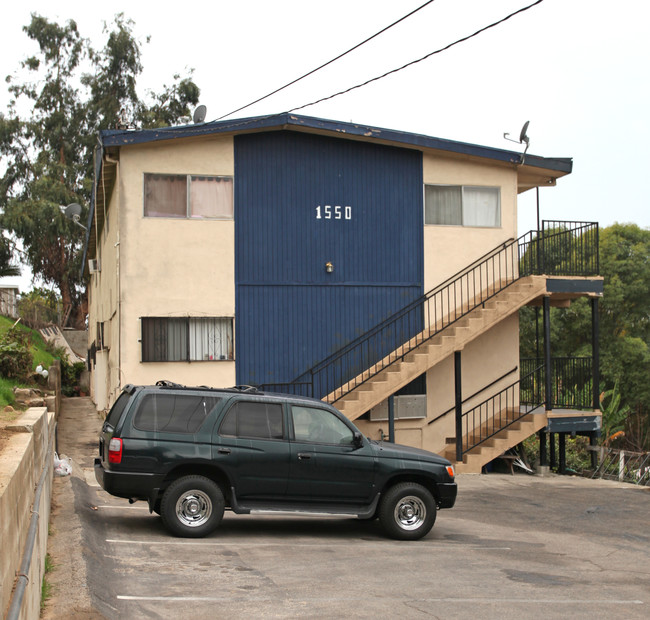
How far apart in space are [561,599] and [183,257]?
458 inches

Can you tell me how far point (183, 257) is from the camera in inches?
695

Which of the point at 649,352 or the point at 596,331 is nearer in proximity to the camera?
the point at 596,331

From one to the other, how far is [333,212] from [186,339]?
4300mm

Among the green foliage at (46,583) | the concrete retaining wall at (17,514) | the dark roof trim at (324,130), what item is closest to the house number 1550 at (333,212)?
the dark roof trim at (324,130)

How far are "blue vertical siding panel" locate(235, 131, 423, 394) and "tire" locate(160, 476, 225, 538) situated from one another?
7937 millimetres

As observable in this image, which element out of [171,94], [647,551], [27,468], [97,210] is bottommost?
[647,551]

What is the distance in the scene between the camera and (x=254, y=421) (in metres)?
10.4

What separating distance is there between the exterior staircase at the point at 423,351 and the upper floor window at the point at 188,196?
4574mm

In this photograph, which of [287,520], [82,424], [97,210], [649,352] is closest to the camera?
[287,520]

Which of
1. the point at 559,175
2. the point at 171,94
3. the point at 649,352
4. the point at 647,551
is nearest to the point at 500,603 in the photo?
the point at 647,551

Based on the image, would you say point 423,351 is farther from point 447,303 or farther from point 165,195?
point 165,195

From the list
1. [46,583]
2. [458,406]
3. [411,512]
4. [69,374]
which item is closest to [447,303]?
[458,406]

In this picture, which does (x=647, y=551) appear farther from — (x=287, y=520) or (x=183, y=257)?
(x=183, y=257)

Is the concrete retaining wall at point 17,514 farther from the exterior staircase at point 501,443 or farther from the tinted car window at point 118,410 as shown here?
the exterior staircase at point 501,443
